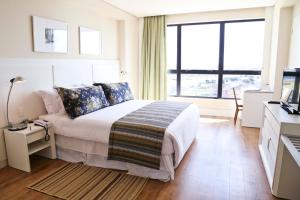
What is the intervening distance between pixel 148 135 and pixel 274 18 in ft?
12.7

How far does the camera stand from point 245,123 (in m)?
4.45

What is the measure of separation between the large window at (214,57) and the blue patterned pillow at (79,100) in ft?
9.66

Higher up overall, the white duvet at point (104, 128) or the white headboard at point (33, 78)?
the white headboard at point (33, 78)

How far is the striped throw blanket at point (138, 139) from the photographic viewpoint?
92.2 inches

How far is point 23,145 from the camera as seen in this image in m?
2.52

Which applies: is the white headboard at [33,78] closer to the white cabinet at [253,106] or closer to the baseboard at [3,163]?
the baseboard at [3,163]

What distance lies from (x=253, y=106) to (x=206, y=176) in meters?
2.47

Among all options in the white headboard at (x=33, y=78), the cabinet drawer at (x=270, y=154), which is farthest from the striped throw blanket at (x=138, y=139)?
the white headboard at (x=33, y=78)

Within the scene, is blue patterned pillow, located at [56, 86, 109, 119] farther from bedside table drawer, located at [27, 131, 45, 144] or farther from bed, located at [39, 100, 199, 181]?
bedside table drawer, located at [27, 131, 45, 144]

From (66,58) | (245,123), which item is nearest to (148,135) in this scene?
(66,58)

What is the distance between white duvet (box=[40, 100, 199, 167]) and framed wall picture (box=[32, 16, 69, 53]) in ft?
3.36

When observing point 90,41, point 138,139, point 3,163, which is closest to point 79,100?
point 138,139

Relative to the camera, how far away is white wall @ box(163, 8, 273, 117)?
4.66 metres

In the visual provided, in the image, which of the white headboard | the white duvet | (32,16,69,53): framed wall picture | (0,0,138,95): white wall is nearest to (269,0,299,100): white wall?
the white duvet
